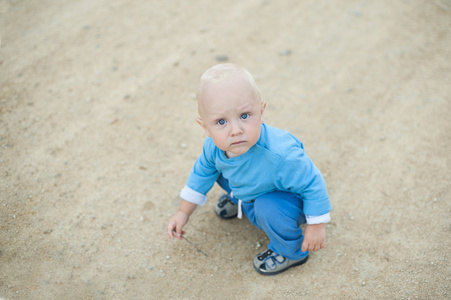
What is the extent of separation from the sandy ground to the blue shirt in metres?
0.52

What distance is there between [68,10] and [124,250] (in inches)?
113

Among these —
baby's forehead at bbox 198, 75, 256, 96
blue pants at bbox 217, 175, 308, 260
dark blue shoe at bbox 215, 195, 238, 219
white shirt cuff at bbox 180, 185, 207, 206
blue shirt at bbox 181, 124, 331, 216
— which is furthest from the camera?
dark blue shoe at bbox 215, 195, 238, 219

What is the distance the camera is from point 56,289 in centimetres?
197

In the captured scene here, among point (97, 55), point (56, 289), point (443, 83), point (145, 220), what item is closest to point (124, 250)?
point (145, 220)

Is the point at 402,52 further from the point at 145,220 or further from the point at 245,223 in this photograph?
the point at 145,220

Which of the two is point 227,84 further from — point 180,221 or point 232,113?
point 180,221

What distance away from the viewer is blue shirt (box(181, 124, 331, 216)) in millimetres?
1685

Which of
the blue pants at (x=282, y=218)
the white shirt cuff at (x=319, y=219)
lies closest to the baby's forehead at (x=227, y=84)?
the blue pants at (x=282, y=218)

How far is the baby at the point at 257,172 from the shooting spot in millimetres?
1599

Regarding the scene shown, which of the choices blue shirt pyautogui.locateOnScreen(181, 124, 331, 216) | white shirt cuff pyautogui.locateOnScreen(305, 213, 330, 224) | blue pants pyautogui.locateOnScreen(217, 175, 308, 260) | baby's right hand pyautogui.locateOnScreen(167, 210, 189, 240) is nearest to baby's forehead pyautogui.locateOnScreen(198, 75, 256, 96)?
blue shirt pyautogui.locateOnScreen(181, 124, 331, 216)

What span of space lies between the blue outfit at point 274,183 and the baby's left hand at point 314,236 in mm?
73

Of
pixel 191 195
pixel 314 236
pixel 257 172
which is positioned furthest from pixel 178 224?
pixel 314 236

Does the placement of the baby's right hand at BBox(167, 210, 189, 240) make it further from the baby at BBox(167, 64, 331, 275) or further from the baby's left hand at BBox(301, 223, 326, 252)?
the baby's left hand at BBox(301, 223, 326, 252)

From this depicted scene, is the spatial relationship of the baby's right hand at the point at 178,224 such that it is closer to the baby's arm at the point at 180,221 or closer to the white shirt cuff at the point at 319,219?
the baby's arm at the point at 180,221
